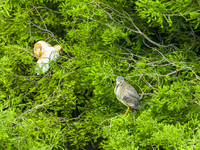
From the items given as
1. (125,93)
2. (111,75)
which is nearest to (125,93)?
(125,93)

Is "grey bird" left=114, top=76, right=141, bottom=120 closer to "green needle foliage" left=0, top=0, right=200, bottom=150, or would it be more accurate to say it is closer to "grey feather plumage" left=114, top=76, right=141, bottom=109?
"grey feather plumage" left=114, top=76, right=141, bottom=109

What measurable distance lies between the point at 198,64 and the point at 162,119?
2.93ft

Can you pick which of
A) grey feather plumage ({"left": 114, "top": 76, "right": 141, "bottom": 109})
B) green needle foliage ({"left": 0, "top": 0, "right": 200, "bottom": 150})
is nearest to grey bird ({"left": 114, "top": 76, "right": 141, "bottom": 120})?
grey feather plumage ({"left": 114, "top": 76, "right": 141, "bottom": 109})

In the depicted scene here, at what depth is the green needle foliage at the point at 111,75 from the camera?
353 cm

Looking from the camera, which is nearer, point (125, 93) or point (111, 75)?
point (125, 93)

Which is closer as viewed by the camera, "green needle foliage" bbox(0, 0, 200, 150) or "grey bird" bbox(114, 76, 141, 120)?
"grey bird" bbox(114, 76, 141, 120)

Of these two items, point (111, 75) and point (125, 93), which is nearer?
point (125, 93)

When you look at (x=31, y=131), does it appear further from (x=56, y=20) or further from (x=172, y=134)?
(x=56, y=20)

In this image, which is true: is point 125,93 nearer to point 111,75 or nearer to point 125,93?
point 125,93

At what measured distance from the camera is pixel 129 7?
16.1 feet

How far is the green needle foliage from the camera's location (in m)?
3.53

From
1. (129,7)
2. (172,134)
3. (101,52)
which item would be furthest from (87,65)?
(172,134)

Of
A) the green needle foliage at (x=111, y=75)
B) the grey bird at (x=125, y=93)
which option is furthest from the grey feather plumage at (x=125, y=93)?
the green needle foliage at (x=111, y=75)

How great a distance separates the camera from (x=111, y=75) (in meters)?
3.83
